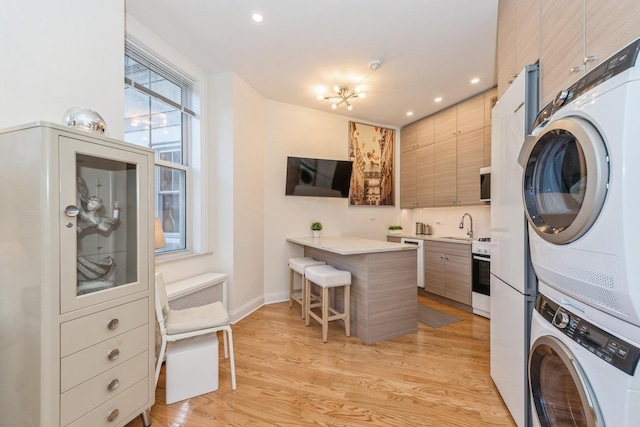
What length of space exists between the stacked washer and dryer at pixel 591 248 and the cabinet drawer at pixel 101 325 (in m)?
1.93

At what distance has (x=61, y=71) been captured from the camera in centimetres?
147

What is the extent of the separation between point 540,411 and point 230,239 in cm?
276

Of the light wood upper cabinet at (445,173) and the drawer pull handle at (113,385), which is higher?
the light wood upper cabinet at (445,173)

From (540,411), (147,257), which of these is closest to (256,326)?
(147,257)

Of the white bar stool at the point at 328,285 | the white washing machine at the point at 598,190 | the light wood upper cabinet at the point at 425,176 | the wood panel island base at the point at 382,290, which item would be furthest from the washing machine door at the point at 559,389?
the light wood upper cabinet at the point at 425,176

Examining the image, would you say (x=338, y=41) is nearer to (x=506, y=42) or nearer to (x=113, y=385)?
(x=506, y=42)

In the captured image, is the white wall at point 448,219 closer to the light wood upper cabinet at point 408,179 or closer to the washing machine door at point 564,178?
the light wood upper cabinet at point 408,179

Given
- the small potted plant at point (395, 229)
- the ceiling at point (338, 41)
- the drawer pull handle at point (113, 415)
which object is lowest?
the drawer pull handle at point (113, 415)

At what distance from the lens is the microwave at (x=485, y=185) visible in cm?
306

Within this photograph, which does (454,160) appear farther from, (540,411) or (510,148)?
(540,411)

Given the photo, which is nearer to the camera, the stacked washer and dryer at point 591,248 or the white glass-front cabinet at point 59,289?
the stacked washer and dryer at point 591,248

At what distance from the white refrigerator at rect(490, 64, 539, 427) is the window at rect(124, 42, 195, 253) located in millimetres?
2796

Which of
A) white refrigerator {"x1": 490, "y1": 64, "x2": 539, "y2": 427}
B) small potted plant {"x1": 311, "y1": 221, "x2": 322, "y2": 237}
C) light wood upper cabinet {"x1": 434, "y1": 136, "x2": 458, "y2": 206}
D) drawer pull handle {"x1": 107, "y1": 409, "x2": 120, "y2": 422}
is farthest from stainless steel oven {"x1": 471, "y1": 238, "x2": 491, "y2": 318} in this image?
drawer pull handle {"x1": 107, "y1": 409, "x2": 120, "y2": 422}

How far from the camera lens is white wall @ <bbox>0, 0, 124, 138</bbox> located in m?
1.29
